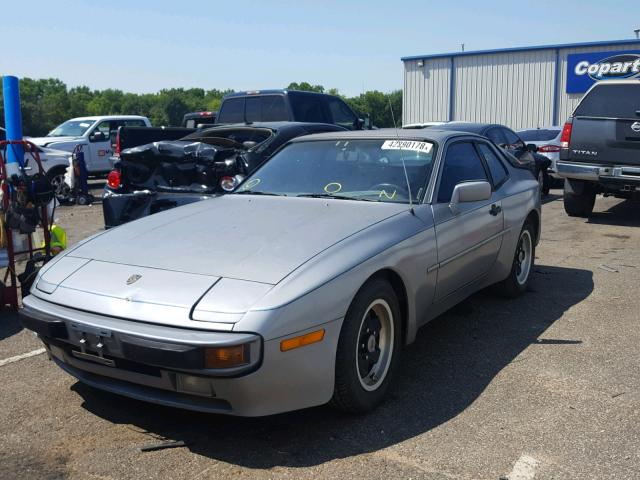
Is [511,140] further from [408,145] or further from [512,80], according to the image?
[512,80]

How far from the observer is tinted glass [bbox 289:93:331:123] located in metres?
11.2

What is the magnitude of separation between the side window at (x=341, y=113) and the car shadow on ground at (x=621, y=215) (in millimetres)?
4328

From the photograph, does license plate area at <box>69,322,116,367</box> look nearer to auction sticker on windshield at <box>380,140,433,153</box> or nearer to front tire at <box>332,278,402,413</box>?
front tire at <box>332,278,402,413</box>

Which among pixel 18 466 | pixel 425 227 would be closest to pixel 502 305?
pixel 425 227

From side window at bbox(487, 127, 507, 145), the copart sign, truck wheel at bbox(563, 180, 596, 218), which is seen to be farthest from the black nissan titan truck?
the copart sign

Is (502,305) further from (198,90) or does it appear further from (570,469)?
(198,90)

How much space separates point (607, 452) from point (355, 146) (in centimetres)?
252

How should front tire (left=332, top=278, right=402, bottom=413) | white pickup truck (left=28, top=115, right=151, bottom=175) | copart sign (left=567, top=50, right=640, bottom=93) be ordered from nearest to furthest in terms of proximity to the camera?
1. front tire (left=332, top=278, right=402, bottom=413)
2. white pickup truck (left=28, top=115, right=151, bottom=175)
3. copart sign (left=567, top=50, right=640, bottom=93)

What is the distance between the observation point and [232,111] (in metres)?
12.1

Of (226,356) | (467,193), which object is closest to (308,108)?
(467,193)

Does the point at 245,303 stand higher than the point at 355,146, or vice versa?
the point at 355,146

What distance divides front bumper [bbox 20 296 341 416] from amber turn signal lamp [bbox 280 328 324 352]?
24 mm

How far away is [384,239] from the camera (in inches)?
141

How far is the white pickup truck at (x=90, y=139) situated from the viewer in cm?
1653
